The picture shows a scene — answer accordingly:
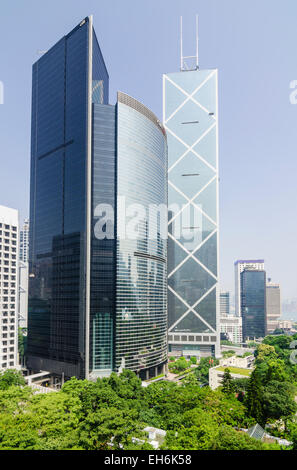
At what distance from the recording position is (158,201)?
73.4 metres

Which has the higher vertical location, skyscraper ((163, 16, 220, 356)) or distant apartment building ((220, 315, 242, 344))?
skyscraper ((163, 16, 220, 356))

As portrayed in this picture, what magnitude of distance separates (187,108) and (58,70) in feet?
167

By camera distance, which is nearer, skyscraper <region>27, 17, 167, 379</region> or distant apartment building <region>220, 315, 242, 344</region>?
skyscraper <region>27, 17, 167, 379</region>

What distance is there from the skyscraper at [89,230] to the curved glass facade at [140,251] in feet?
0.70

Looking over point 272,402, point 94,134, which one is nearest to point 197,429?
point 272,402

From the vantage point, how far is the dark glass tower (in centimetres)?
15238

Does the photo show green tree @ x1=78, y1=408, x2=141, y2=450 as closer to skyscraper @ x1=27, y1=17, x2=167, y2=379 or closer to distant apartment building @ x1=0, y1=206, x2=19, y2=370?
skyscraper @ x1=27, y1=17, x2=167, y2=379

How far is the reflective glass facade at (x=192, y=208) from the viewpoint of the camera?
9694 centimetres

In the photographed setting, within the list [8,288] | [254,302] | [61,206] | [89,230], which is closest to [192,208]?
[61,206]

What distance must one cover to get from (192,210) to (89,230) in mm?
52276

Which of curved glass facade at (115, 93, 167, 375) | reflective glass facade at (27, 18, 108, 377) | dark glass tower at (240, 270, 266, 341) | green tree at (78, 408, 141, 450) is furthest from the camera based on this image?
dark glass tower at (240, 270, 266, 341)

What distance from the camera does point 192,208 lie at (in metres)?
103

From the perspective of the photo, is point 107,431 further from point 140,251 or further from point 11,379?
point 140,251

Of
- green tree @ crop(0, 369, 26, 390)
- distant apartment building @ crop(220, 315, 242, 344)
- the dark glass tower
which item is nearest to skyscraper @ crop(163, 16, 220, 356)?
green tree @ crop(0, 369, 26, 390)
